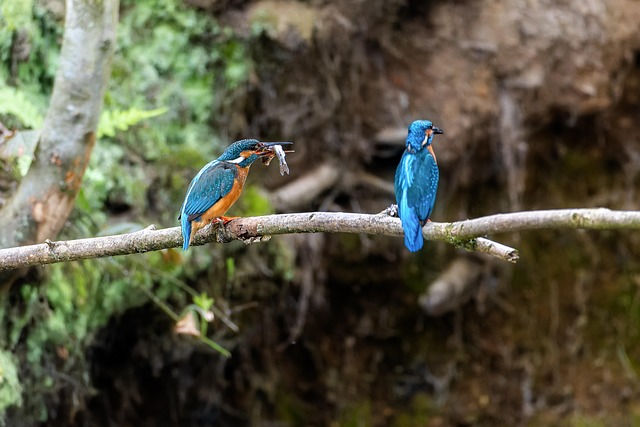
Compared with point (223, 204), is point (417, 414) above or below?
below

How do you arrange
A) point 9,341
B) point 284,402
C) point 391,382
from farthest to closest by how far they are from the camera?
point 391,382 < point 284,402 < point 9,341

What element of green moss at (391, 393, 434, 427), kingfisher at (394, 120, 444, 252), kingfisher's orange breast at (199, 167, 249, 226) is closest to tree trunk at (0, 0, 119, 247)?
kingfisher's orange breast at (199, 167, 249, 226)

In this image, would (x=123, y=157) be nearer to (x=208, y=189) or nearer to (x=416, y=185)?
(x=208, y=189)

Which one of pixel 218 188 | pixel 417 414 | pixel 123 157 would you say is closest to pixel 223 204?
pixel 218 188

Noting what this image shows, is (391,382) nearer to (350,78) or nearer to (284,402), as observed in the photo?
(284,402)

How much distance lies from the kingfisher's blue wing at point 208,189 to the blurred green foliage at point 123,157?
3.15ft

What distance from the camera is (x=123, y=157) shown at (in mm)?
A: 5133

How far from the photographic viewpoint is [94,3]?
393 cm

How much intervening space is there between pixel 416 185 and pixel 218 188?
2.51 feet

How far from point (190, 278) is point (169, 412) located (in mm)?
1187

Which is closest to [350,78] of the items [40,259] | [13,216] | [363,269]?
[363,269]

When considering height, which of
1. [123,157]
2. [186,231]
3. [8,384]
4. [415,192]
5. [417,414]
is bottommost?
[417,414]

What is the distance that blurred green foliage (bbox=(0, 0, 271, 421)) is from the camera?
14.7 ft

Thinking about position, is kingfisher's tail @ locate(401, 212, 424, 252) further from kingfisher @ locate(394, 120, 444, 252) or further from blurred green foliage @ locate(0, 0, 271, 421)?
blurred green foliage @ locate(0, 0, 271, 421)
